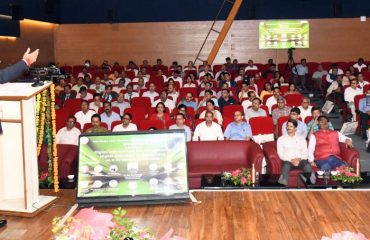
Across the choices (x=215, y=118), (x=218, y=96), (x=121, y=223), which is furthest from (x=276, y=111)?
(x=121, y=223)

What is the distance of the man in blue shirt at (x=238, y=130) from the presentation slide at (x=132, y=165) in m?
4.44

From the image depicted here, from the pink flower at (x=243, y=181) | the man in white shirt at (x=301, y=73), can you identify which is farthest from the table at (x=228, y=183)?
the man in white shirt at (x=301, y=73)

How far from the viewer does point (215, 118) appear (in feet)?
31.8

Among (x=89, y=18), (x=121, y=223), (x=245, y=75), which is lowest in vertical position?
(x=121, y=223)

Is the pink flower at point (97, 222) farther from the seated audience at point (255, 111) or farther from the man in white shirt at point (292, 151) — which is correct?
the seated audience at point (255, 111)

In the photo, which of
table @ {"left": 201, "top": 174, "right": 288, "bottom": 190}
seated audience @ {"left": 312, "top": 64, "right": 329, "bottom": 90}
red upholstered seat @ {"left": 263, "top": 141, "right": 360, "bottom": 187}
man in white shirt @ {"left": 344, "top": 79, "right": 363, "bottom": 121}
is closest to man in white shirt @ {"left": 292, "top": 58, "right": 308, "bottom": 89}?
seated audience @ {"left": 312, "top": 64, "right": 329, "bottom": 90}

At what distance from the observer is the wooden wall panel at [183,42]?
1900 cm

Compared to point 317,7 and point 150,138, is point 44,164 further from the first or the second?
point 317,7

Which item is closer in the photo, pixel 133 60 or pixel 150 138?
pixel 150 138

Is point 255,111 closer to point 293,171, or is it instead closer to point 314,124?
point 314,124

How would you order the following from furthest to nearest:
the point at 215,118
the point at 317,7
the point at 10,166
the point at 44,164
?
1. the point at 317,7
2. the point at 215,118
3. the point at 44,164
4. the point at 10,166

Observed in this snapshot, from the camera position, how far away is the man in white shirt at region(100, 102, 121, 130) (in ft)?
33.2

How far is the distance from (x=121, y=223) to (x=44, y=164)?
4911 mm

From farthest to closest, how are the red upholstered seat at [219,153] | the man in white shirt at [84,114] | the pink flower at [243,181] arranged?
the man in white shirt at [84,114]
the red upholstered seat at [219,153]
the pink flower at [243,181]
